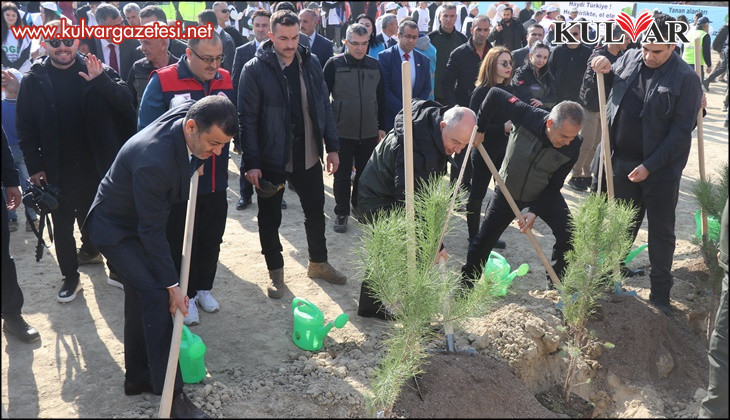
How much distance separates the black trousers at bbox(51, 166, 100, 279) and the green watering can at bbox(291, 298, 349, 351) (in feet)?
6.04

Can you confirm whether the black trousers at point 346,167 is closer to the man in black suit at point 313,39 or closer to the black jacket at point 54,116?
the man in black suit at point 313,39

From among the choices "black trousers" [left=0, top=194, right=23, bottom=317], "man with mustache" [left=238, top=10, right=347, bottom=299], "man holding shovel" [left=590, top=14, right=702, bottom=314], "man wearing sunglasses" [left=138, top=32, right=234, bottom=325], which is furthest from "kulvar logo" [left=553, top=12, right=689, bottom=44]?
"black trousers" [left=0, top=194, right=23, bottom=317]

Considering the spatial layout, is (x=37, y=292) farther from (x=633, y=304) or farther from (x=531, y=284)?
(x=633, y=304)

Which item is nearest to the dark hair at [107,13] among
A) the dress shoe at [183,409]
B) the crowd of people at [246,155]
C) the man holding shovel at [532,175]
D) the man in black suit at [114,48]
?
the man in black suit at [114,48]

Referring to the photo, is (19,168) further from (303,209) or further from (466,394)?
(466,394)

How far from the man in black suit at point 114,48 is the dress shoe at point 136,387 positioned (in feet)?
14.9

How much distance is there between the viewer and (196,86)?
170 inches

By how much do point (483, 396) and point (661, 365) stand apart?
1.53 metres

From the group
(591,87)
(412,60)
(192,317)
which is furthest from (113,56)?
(591,87)

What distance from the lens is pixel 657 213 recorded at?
474 centimetres

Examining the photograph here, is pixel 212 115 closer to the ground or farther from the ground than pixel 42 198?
farther from the ground

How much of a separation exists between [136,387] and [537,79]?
5.24 metres

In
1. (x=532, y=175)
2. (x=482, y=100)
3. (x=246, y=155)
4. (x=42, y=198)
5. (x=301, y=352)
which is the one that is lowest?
Result: (x=301, y=352)

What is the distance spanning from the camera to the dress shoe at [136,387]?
11.9 feet
